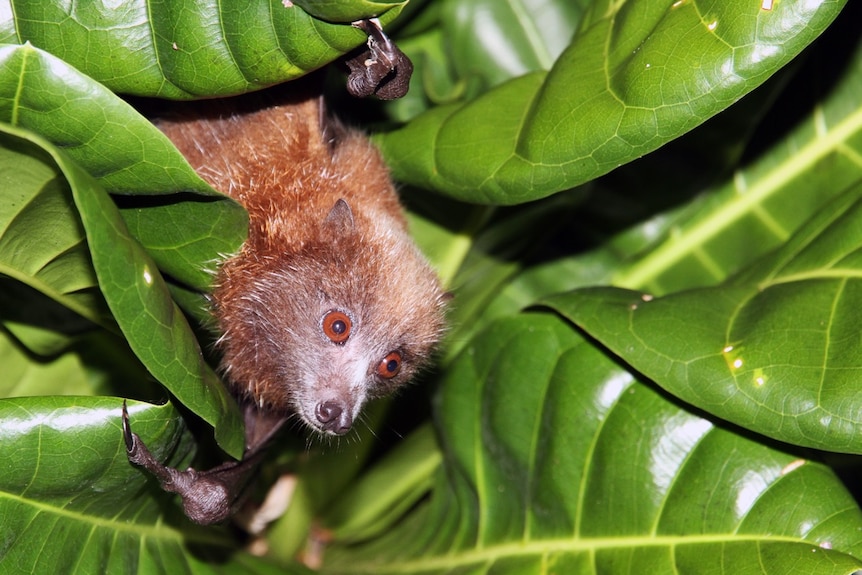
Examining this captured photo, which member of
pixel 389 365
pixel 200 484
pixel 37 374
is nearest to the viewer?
pixel 200 484

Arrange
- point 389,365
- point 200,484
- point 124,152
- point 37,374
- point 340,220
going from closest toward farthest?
1. point 124,152
2. point 200,484
3. point 37,374
4. point 340,220
5. point 389,365

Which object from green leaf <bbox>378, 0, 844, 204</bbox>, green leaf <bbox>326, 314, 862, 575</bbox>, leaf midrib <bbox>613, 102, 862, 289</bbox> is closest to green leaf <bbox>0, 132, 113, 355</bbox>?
green leaf <bbox>378, 0, 844, 204</bbox>

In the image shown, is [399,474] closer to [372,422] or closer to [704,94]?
[372,422]

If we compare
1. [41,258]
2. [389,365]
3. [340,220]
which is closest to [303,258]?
[340,220]

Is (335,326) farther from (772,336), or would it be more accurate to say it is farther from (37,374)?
(772,336)

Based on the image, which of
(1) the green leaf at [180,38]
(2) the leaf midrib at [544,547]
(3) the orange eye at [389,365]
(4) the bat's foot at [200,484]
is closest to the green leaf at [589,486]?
(2) the leaf midrib at [544,547]

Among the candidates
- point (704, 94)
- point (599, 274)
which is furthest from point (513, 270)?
point (704, 94)
